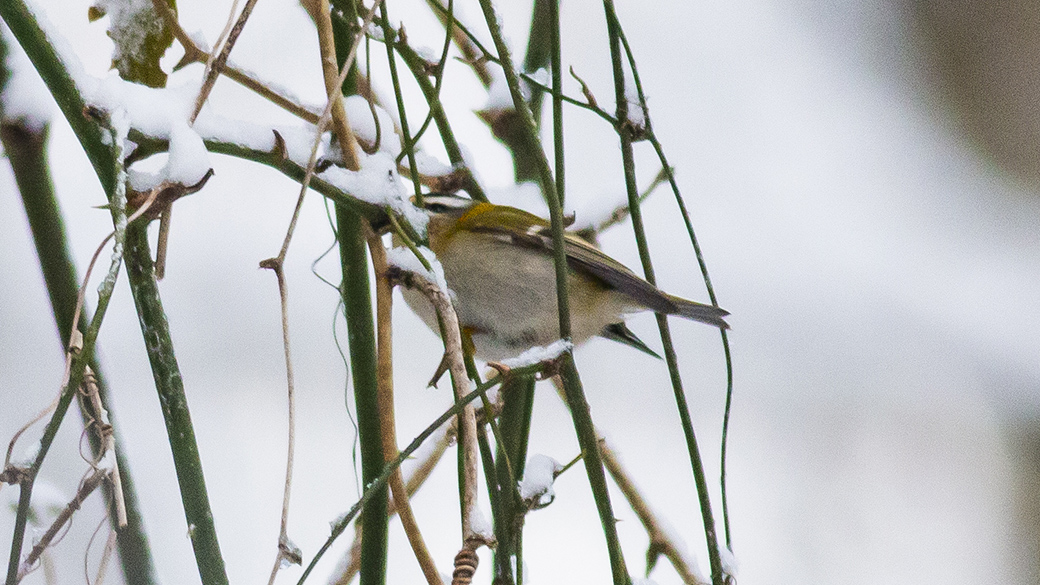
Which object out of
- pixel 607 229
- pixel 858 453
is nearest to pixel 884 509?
pixel 858 453

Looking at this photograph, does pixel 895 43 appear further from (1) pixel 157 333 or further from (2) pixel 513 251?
(1) pixel 157 333

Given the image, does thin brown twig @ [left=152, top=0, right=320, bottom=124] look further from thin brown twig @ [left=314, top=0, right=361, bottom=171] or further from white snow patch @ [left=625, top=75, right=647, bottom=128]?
white snow patch @ [left=625, top=75, right=647, bottom=128]

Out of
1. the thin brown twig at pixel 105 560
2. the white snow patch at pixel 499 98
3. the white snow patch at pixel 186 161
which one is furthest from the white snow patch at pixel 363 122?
the thin brown twig at pixel 105 560

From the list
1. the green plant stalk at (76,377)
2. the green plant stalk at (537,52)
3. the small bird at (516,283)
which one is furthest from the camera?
the small bird at (516,283)

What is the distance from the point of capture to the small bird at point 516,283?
1518 millimetres

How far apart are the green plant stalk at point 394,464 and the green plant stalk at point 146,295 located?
3.6 inches

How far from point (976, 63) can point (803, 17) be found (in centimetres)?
110

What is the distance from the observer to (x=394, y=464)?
71 centimetres

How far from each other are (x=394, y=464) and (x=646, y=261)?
0.38m

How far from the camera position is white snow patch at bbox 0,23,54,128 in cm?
104

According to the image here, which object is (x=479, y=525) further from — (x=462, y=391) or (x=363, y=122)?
(x=363, y=122)

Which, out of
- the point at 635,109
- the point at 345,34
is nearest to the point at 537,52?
the point at 345,34

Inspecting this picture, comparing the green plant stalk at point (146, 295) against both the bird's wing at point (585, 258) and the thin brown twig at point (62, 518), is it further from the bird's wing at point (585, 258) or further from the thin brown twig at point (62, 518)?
the bird's wing at point (585, 258)

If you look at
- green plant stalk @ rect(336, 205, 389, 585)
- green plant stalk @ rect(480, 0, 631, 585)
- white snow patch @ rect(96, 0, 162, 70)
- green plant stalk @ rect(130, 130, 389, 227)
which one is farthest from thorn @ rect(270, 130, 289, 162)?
white snow patch @ rect(96, 0, 162, 70)
